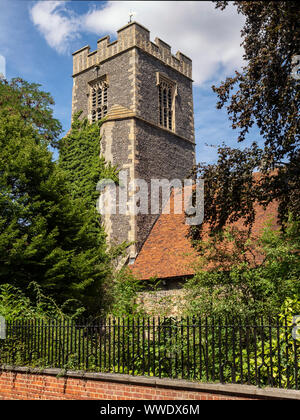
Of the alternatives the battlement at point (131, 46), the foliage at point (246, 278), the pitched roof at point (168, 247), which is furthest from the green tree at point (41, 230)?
the battlement at point (131, 46)

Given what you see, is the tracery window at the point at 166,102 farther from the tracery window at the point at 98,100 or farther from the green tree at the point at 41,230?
the green tree at the point at 41,230

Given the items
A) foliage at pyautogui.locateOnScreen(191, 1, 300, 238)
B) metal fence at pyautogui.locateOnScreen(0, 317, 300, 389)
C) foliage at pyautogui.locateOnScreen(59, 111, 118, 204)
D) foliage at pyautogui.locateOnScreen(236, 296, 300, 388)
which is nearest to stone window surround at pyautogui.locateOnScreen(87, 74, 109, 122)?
foliage at pyautogui.locateOnScreen(59, 111, 118, 204)

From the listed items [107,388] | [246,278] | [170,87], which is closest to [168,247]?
[246,278]

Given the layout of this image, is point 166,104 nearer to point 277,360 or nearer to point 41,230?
point 41,230

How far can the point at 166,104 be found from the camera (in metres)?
22.8

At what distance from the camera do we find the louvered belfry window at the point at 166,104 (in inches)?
878

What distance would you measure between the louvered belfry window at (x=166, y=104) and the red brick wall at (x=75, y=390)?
16.3 metres

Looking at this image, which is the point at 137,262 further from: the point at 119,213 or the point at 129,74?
the point at 129,74

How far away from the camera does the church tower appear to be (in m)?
19.4

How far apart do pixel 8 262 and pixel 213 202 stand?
660 cm

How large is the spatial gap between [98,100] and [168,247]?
31.8ft

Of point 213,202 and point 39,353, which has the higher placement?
point 213,202
